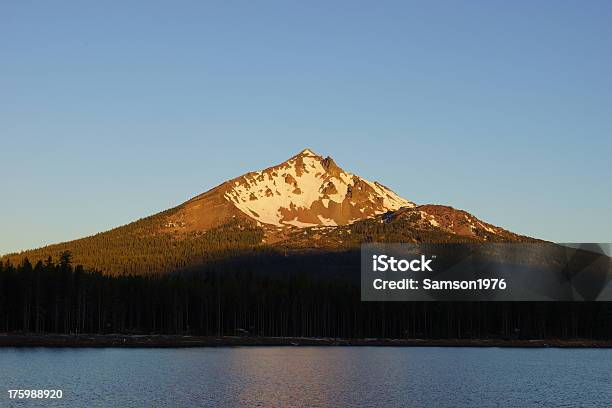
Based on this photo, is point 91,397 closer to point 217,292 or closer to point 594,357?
point 594,357

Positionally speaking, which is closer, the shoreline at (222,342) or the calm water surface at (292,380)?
the calm water surface at (292,380)

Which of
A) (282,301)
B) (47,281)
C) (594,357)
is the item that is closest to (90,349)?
(47,281)

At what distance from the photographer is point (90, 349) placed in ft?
449

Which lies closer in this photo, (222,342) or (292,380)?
(292,380)

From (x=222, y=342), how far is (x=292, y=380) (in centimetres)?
8278

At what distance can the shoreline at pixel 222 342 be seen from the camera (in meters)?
138

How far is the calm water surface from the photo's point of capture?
71.9 m

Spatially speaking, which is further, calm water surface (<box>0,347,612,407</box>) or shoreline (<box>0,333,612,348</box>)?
shoreline (<box>0,333,612,348</box>)

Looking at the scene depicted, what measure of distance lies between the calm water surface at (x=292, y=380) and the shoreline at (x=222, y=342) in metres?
9.07

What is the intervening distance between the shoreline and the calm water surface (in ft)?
29.8

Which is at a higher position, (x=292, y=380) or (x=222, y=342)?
(x=292, y=380)

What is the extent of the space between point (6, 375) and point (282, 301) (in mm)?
119101

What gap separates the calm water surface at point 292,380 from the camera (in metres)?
71.9

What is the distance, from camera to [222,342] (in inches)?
6737
